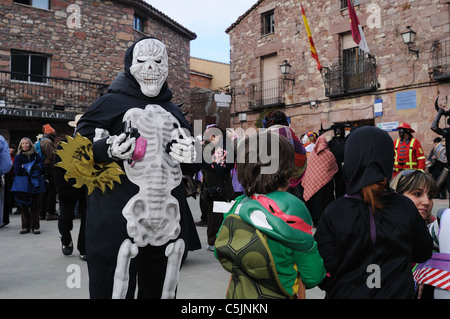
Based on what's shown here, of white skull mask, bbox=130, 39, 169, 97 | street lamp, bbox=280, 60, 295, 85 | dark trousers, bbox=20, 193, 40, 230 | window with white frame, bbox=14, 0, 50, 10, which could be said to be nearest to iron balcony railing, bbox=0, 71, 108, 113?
window with white frame, bbox=14, 0, 50, 10

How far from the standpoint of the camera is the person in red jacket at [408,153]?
24.4 ft

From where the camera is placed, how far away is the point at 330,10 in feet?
49.1

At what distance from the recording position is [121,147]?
6.32ft

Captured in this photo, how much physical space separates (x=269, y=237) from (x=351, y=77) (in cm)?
1384

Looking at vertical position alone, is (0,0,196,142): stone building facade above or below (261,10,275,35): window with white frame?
below

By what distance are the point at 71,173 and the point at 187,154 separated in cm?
60

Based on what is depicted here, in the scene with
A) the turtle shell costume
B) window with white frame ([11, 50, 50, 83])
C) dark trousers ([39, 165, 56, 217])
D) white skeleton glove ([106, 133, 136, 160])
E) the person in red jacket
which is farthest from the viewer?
window with white frame ([11, 50, 50, 83])

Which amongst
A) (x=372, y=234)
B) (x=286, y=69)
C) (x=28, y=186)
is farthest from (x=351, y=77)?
(x=372, y=234)

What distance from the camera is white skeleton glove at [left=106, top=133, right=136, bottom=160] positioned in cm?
193

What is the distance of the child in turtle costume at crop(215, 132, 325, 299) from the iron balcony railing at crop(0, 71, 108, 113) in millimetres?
13053

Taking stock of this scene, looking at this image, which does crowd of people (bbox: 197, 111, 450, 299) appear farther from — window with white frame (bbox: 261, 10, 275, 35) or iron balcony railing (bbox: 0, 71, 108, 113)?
window with white frame (bbox: 261, 10, 275, 35)

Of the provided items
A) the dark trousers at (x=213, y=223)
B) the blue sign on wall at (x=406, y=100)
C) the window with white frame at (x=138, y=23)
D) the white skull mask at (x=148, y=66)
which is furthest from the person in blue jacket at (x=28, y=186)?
the window with white frame at (x=138, y=23)
